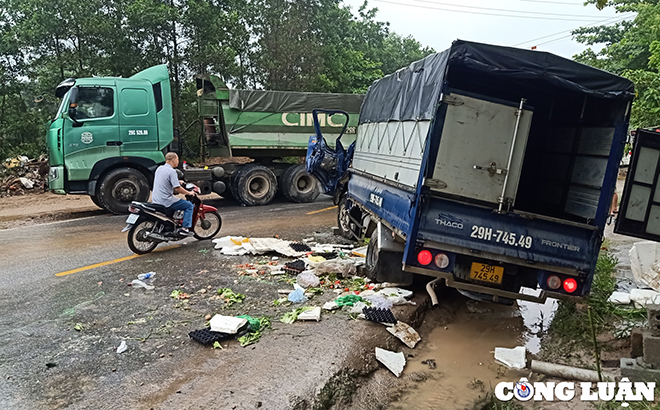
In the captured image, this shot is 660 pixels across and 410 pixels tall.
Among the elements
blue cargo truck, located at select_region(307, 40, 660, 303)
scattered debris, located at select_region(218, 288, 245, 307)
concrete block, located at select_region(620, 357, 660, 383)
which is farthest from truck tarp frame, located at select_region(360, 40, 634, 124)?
scattered debris, located at select_region(218, 288, 245, 307)

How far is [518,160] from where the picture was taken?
13.7 ft

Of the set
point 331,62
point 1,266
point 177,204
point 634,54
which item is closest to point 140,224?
point 177,204

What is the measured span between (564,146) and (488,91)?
50.4 inches

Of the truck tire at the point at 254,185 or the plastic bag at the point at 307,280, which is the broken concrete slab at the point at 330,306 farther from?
the truck tire at the point at 254,185

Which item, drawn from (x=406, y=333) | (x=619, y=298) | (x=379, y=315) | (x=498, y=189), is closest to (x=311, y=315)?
(x=379, y=315)

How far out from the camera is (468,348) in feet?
14.0

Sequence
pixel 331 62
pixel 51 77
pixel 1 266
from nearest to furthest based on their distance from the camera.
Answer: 1. pixel 1 266
2. pixel 51 77
3. pixel 331 62

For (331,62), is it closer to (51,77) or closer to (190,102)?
(190,102)

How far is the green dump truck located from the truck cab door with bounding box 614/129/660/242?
8.67 metres

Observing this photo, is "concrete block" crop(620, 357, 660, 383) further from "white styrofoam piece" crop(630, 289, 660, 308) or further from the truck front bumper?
the truck front bumper

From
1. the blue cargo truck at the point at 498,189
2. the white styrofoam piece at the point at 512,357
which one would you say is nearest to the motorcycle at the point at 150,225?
the blue cargo truck at the point at 498,189

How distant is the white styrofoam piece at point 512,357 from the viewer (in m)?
3.90

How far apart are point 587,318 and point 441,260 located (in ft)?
6.04

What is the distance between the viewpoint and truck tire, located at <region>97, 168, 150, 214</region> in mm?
9781
